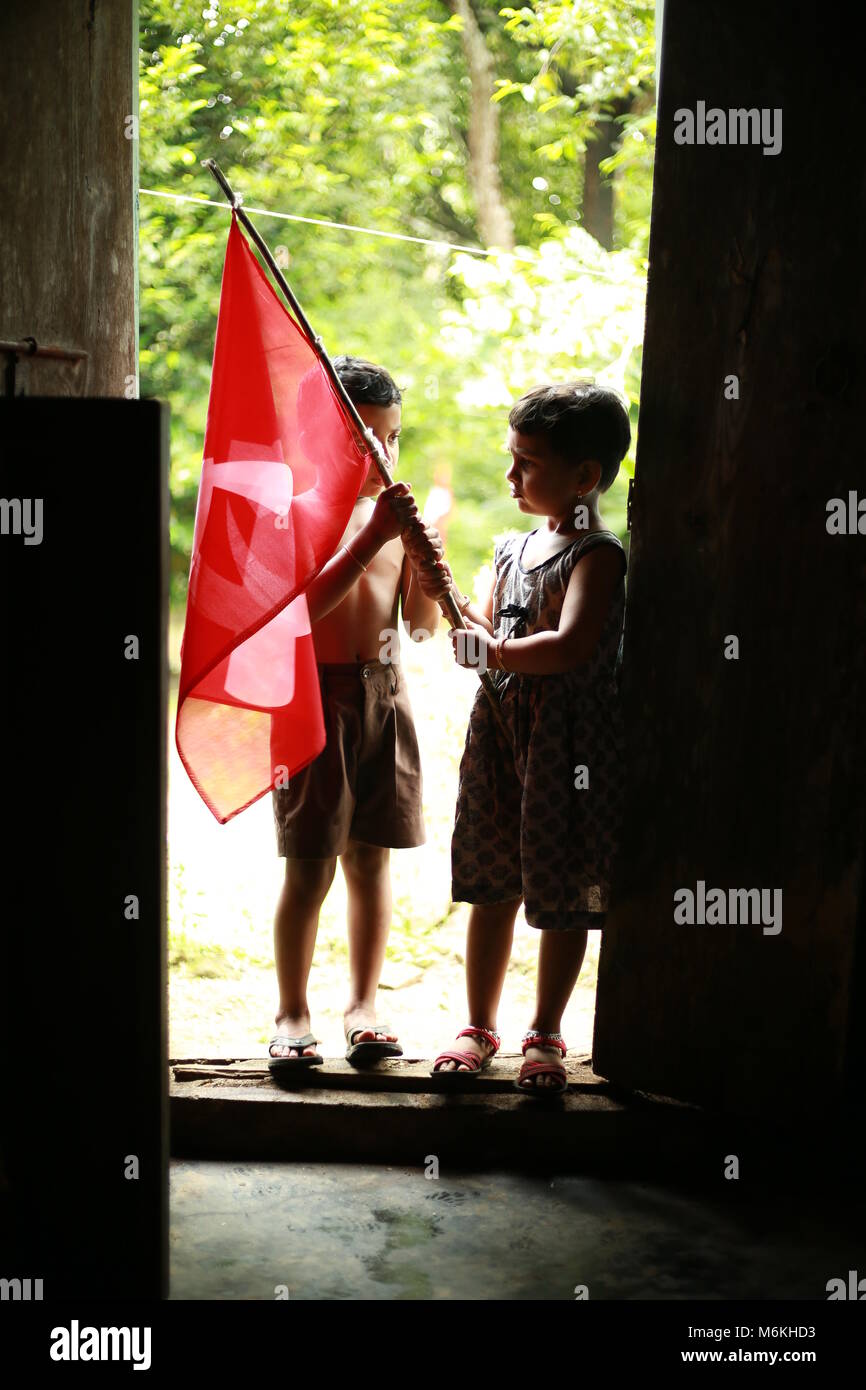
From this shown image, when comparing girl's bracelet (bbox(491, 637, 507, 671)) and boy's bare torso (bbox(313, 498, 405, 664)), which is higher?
boy's bare torso (bbox(313, 498, 405, 664))

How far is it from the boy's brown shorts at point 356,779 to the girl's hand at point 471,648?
0.95 ft

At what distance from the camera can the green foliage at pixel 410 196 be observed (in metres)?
5.56

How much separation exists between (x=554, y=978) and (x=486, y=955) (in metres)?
0.18

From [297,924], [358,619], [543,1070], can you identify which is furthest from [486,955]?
[358,619]

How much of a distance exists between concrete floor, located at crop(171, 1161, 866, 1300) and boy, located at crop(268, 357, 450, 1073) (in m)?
0.36

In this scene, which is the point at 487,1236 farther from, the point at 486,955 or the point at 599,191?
the point at 599,191

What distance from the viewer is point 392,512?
285 centimetres

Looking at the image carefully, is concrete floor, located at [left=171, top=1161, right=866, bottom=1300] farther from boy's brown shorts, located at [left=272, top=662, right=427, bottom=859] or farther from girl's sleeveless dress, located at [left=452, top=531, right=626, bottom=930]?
boy's brown shorts, located at [left=272, top=662, right=427, bottom=859]

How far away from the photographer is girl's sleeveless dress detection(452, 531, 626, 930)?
113 inches

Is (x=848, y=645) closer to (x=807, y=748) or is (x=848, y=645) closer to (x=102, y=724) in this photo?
(x=807, y=748)

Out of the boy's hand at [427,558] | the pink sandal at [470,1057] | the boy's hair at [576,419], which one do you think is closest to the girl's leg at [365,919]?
the pink sandal at [470,1057]

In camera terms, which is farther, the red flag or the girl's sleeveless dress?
the girl's sleeveless dress

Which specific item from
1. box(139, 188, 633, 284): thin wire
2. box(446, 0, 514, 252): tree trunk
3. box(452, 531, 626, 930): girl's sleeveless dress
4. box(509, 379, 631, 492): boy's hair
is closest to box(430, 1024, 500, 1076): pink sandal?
box(452, 531, 626, 930): girl's sleeveless dress
